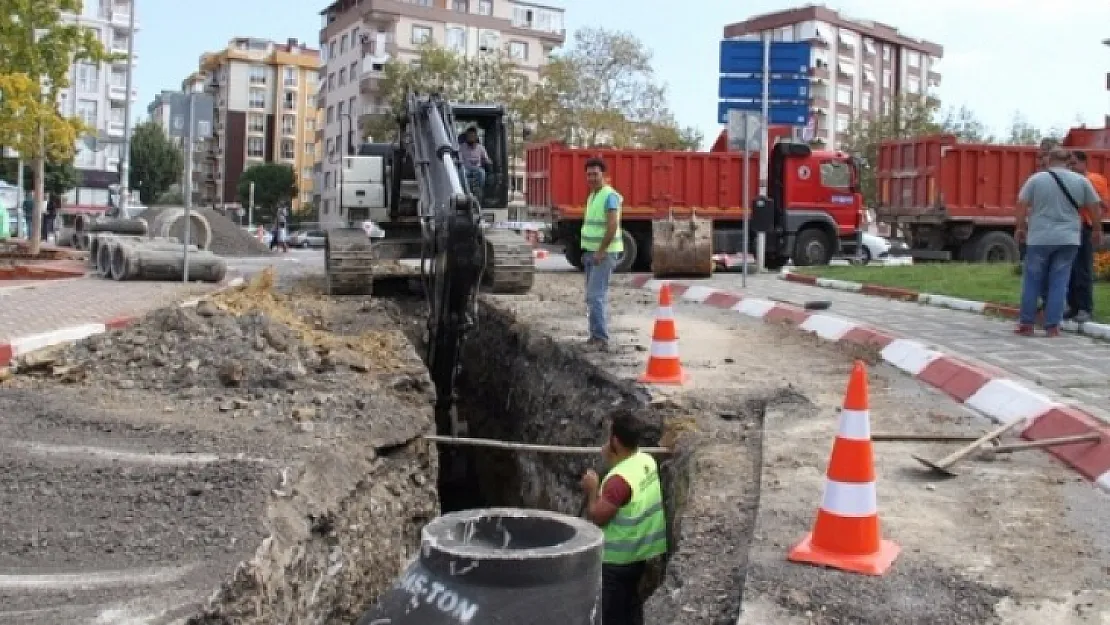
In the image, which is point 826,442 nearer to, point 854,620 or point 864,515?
point 864,515

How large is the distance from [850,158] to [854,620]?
18.9m

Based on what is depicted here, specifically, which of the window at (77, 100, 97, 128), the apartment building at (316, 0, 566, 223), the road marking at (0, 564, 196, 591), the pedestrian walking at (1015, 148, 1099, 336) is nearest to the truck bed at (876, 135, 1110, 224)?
the pedestrian walking at (1015, 148, 1099, 336)

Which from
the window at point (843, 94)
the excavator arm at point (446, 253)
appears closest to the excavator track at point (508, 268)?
the excavator arm at point (446, 253)

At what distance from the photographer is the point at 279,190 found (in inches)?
3438

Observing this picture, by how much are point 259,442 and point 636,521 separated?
81.5 inches

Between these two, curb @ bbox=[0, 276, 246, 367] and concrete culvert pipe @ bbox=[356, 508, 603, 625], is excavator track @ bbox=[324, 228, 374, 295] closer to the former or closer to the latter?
curb @ bbox=[0, 276, 246, 367]

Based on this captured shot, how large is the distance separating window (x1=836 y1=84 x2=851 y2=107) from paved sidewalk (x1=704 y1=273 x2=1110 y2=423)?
8133cm

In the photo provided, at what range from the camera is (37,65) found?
20297 millimetres

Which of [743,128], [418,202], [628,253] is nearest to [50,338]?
[418,202]

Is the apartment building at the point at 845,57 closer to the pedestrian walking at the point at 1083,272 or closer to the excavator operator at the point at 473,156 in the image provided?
the excavator operator at the point at 473,156

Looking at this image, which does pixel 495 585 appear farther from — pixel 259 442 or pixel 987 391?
pixel 987 391

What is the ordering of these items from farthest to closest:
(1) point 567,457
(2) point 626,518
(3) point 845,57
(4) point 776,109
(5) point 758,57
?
(3) point 845,57 < (4) point 776,109 < (5) point 758,57 < (1) point 567,457 < (2) point 626,518

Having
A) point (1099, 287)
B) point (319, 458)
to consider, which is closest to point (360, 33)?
point (1099, 287)

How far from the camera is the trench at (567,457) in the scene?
431 centimetres
